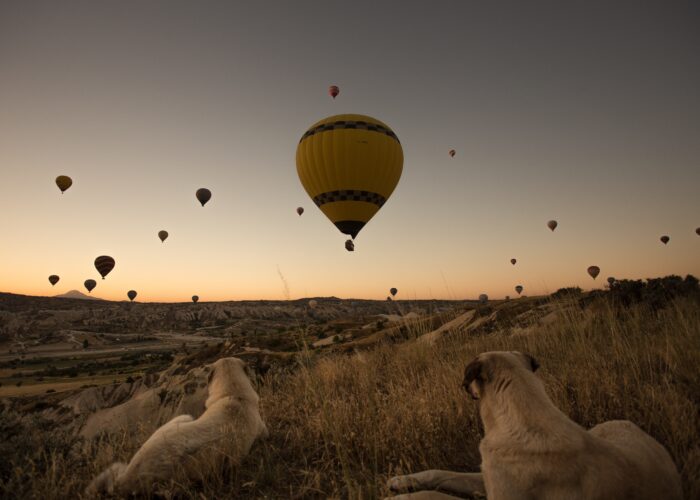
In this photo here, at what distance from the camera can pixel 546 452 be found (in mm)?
2326

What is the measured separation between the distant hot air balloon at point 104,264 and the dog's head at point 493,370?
67231mm

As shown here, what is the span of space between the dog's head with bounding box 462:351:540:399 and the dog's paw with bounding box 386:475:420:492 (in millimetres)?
1081

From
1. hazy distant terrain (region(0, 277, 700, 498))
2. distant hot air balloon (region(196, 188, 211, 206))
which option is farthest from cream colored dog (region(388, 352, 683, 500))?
distant hot air balloon (region(196, 188, 211, 206))

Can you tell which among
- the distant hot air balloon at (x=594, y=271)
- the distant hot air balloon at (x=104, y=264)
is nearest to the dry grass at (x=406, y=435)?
the distant hot air balloon at (x=594, y=271)

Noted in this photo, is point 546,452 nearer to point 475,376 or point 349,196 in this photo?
point 475,376

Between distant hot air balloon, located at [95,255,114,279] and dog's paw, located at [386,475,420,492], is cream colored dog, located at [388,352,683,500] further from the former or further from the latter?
distant hot air balloon, located at [95,255,114,279]


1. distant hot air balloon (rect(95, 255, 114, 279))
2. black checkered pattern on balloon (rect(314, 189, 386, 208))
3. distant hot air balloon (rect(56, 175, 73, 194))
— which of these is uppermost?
distant hot air balloon (rect(56, 175, 73, 194))

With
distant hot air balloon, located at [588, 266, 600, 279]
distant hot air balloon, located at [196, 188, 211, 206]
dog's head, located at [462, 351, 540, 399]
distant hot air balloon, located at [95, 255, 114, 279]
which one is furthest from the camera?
distant hot air balloon, located at [95, 255, 114, 279]

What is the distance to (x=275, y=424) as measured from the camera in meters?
6.15

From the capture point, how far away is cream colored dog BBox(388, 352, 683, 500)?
216cm

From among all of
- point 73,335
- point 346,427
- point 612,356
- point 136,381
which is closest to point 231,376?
point 346,427

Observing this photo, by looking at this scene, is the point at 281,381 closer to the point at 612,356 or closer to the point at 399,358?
the point at 399,358

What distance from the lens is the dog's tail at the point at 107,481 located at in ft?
11.6

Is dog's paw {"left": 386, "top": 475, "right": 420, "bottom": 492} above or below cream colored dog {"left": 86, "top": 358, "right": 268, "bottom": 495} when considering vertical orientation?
below
